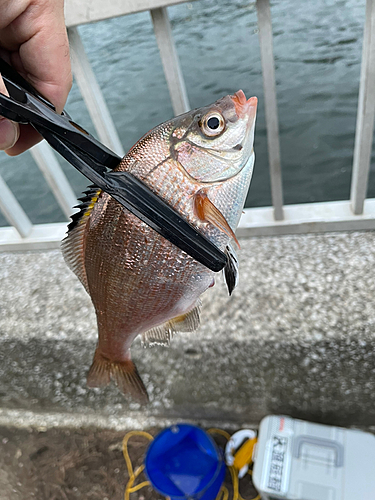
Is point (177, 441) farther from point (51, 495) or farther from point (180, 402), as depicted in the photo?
point (51, 495)

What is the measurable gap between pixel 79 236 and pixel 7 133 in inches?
10.5

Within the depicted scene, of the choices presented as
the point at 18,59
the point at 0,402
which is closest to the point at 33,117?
the point at 18,59

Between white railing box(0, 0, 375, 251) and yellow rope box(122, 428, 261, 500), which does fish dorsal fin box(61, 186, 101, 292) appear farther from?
yellow rope box(122, 428, 261, 500)

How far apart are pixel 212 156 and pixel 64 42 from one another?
42 cm

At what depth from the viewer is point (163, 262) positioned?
736mm

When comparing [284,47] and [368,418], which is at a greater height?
[284,47]

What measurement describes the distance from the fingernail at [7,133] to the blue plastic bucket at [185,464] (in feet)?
5.04

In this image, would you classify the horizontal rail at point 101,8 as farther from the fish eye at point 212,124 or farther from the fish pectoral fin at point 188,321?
the fish pectoral fin at point 188,321

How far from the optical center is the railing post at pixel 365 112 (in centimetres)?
127

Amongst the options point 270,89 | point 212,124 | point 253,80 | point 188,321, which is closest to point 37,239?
point 270,89

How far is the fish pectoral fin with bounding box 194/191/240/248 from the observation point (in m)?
0.65

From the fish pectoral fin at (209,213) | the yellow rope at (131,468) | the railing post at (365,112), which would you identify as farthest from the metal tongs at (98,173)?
the yellow rope at (131,468)

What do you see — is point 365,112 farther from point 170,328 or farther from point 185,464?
point 185,464

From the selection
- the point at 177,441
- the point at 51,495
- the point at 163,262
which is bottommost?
the point at 51,495
